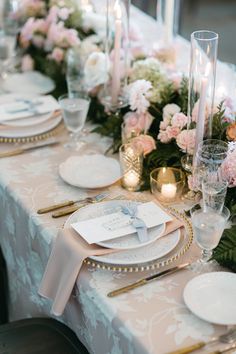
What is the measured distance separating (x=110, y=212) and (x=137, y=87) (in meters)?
0.46

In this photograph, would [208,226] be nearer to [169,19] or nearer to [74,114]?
[74,114]

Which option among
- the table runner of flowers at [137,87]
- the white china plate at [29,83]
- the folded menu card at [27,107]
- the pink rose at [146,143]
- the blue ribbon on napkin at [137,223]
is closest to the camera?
the blue ribbon on napkin at [137,223]

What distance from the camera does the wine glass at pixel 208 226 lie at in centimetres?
152

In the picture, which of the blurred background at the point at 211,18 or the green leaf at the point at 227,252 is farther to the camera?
the blurred background at the point at 211,18

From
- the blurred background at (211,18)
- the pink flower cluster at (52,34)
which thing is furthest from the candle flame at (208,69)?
the blurred background at (211,18)

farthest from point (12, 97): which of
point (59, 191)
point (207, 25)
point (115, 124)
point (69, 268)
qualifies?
point (207, 25)

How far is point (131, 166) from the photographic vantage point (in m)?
1.91

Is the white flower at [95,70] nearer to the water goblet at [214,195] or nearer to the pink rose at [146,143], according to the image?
the pink rose at [146,143]

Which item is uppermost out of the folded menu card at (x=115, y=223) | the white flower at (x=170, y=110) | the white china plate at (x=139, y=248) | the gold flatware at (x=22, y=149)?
the white flower at (x=170, y=110)

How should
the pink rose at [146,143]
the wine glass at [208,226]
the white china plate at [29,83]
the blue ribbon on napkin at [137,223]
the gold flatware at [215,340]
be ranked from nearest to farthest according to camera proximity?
the gold flatware at [215,340] → the wine glass at [208,226] → the blue ribbon on napkin at [137,223] → the pink rose at [146,143] → the white china plate at [29,83]

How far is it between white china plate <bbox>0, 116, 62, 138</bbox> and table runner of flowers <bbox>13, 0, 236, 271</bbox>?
0.16 m

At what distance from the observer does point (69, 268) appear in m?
1.61

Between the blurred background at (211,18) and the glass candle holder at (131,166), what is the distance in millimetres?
3067

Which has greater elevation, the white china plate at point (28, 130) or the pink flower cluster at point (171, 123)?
the pink flower cluster at point (171, 123)
